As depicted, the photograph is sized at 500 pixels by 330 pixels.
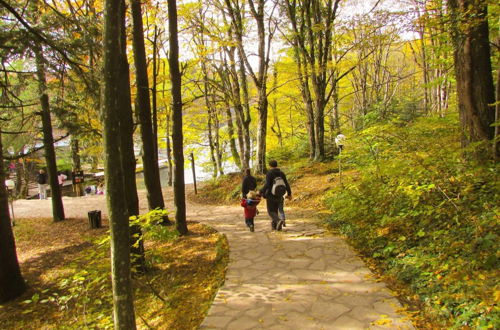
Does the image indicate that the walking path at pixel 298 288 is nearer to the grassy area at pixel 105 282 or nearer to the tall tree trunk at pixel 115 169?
the grassy area at pixel 105 282

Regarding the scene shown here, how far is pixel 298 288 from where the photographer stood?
14.1ft

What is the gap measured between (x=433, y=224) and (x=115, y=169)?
4.53 m

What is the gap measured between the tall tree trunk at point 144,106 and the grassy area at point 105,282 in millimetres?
1489

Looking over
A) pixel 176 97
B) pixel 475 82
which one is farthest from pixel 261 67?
pixel 475 82

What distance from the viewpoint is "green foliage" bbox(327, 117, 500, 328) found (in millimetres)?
3221

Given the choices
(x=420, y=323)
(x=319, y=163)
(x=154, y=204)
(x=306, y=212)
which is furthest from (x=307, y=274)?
(x=319, y=163)

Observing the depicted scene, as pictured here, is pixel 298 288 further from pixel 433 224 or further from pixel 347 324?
pixel 433 224

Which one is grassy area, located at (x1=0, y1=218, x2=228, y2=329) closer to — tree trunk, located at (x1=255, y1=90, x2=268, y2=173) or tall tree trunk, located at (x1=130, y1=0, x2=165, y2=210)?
tall tree trunk, located at (x1=130, y1=0, x2=165, y2=210)

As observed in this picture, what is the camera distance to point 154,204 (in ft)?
26.6

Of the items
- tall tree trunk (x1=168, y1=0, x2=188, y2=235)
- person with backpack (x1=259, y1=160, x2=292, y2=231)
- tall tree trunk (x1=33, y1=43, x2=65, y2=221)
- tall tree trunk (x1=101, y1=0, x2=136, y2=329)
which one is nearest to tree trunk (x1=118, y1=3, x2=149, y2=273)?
tall tree trunk (x1=168, y1=0, x2=188, y2=235)

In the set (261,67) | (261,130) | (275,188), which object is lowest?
(275,188)

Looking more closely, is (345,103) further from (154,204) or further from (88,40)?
(88,40)

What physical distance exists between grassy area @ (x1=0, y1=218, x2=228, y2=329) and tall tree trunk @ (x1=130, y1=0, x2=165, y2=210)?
4.88 feet

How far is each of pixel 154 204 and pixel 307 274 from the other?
15.9 ft
